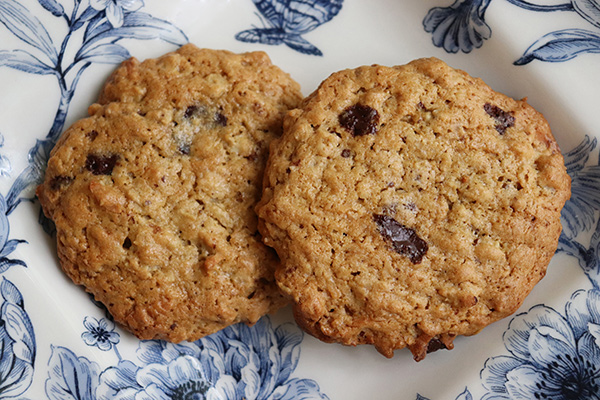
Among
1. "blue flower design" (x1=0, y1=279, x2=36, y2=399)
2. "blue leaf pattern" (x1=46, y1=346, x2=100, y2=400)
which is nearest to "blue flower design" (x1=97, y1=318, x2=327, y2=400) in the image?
"blue leaf pattern" (x1=46, y1=346, x2=100, y2=400)

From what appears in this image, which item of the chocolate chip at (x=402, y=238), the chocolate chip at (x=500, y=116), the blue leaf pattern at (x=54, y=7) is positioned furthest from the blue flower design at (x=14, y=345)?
the chocolate chip at (x=500, y=116)

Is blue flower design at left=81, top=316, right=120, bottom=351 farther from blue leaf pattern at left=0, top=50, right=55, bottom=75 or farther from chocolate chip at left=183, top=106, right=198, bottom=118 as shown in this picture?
blue leaf pattern at left=0, top=50, right=55, bottom=75

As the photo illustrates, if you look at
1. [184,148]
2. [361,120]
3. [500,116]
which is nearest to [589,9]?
[500,116]

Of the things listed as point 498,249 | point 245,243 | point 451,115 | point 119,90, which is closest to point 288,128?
point 245,243

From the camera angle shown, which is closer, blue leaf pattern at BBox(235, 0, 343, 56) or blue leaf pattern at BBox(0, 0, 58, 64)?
blue leaf pattern at BBox(0, 0, 58, 64)

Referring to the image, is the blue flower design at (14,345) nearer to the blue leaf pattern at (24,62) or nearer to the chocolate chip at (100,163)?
the chocolate chip at (100,163)
